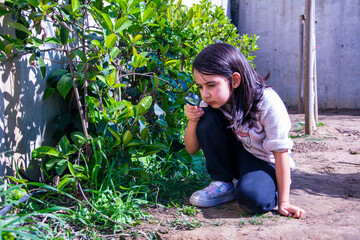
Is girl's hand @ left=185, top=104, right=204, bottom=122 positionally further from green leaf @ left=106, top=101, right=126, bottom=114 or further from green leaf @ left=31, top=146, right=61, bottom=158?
green leaf @ left=31, top=146, right=61, bottom=158

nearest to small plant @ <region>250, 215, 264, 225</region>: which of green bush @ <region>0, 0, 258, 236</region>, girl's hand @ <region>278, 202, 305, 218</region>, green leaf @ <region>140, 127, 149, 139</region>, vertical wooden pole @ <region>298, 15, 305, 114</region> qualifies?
girl's hand @ <region>278, 202, 305, 218</region>

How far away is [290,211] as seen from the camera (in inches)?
78.9

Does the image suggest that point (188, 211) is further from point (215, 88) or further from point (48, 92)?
point (48, 92)

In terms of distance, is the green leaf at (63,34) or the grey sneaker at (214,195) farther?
the grey sneaker at (214,195)

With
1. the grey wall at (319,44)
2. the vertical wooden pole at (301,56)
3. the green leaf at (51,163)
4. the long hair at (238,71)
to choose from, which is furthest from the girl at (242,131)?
the grey wall at (319,44)

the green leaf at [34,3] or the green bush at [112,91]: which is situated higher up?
the green leaf at [34,3]

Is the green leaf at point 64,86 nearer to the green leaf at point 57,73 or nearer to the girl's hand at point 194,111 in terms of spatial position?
the green leaf at point 57,73

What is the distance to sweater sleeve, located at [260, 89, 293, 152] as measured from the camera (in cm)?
199

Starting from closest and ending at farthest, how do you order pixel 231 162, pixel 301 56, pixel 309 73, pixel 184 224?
pixel 184 224 < pixel 231 162 < pixel 309 73 < pixel 301 56

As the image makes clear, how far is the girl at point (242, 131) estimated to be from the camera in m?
2.01

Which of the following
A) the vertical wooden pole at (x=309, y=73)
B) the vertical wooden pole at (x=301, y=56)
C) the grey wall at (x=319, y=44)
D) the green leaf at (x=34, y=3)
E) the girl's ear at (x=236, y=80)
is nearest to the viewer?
the green leaf at (x=34, y=3)

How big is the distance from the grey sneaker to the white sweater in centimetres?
26

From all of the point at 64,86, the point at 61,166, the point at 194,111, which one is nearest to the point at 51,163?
the point at 61,166

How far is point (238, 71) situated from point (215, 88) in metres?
0.17
